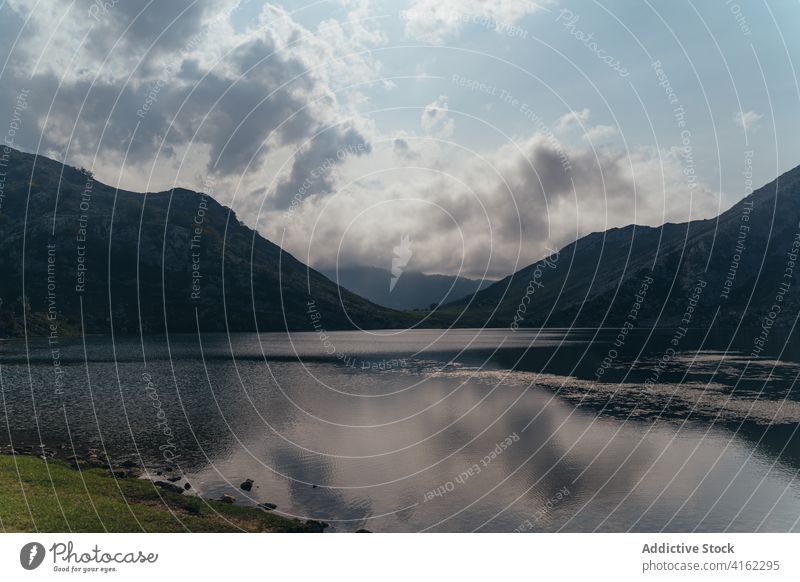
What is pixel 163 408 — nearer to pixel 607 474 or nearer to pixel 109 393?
pixel 109 393

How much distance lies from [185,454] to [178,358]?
4324 inches

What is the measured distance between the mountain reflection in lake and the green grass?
343 centimetres

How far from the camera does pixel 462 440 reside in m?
56.4

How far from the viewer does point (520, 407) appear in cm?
7556

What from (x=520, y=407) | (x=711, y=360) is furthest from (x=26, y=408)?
(x=711, y=360)
